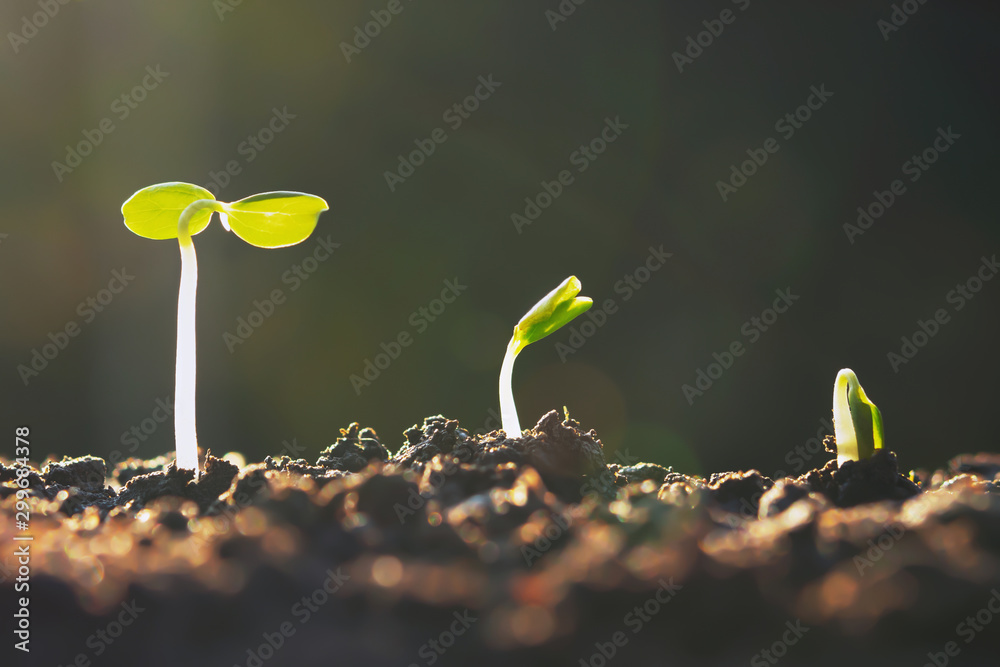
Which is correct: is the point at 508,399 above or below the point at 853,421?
above

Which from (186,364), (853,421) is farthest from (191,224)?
(853,421)

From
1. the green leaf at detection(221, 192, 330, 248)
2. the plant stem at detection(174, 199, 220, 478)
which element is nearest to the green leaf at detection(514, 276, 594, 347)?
the green leaf at detection(221, 192, 330, 248)

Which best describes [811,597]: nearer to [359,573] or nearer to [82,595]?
[359,573]

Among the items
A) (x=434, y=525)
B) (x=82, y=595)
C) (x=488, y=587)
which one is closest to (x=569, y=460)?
(x=434, y=525)

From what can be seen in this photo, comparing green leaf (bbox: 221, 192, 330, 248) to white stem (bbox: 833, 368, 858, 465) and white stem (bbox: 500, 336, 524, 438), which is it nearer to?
white stem (bbox: 500, 336, 524, 438)

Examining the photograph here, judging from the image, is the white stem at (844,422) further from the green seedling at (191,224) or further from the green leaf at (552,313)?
the green seedling at (191,224)

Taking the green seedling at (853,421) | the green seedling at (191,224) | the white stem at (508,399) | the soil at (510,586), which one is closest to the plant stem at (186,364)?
the green seedling at (191,224)

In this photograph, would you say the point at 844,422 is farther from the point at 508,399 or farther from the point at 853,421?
the point at 508,399
